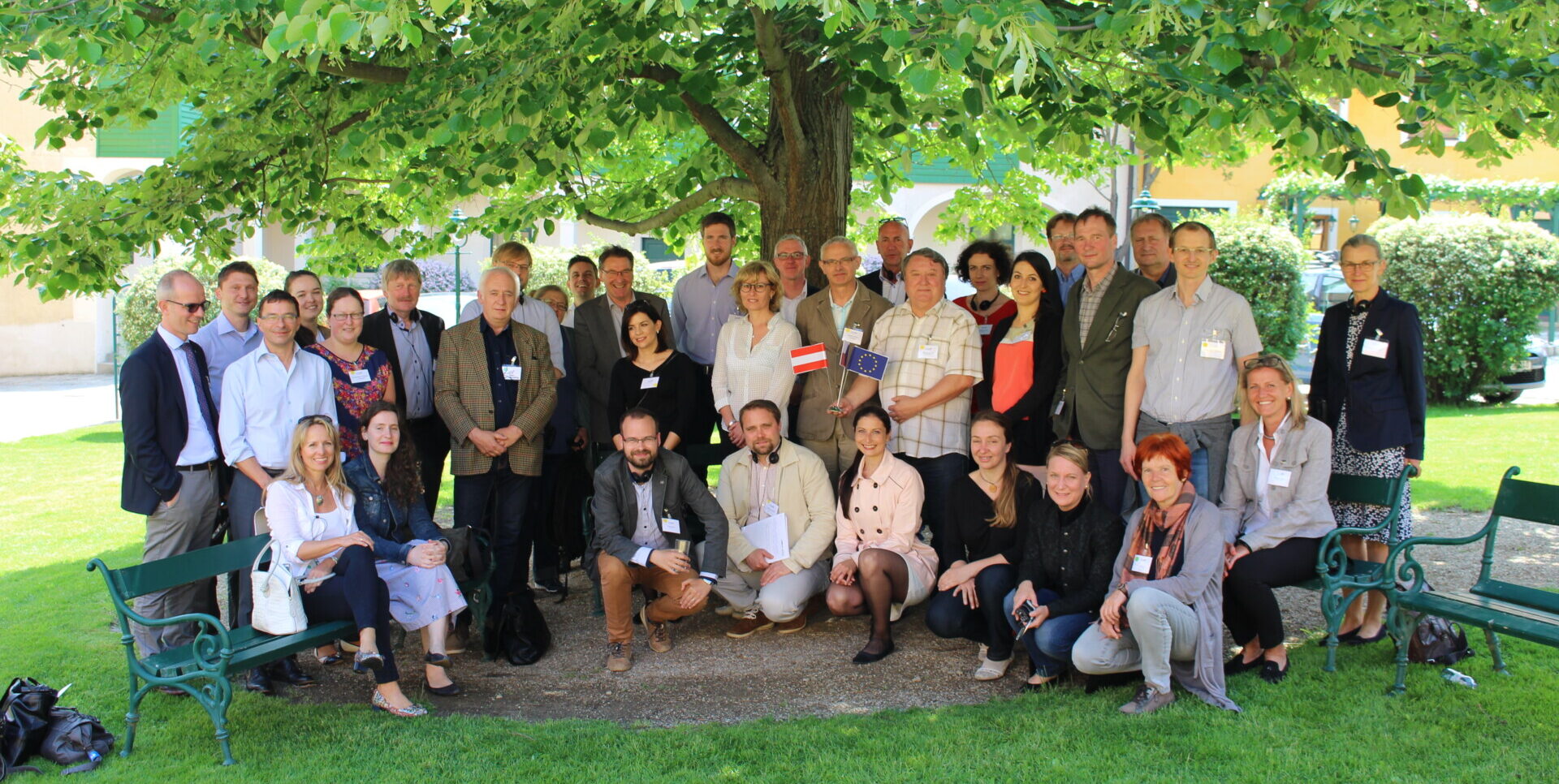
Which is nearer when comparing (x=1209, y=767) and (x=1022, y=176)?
(x=1209, y=767)

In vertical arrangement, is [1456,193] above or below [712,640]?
above

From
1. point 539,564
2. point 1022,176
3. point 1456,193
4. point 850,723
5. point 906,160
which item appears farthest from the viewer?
point 1456,193

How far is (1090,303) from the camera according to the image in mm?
5801

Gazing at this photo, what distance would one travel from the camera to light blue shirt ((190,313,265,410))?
17.7ft

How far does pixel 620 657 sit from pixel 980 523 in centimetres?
185

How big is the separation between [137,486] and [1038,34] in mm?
4165

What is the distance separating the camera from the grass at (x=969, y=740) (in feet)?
13.5

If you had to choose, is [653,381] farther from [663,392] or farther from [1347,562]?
[1347,562]

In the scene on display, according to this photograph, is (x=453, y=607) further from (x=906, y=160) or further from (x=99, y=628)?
(x=906, y=160)

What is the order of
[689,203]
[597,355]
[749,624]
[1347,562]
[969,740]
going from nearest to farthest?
[969,740], [1347,562], [749,624], [597,355], [689,203]

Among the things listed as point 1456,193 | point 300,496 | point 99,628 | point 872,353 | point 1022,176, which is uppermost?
point 1456,193

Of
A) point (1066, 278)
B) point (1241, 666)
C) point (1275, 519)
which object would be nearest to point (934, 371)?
point (1066, 278)

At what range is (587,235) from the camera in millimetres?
27828

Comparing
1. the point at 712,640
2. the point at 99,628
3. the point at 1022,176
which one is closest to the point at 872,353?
the point at 712,640
